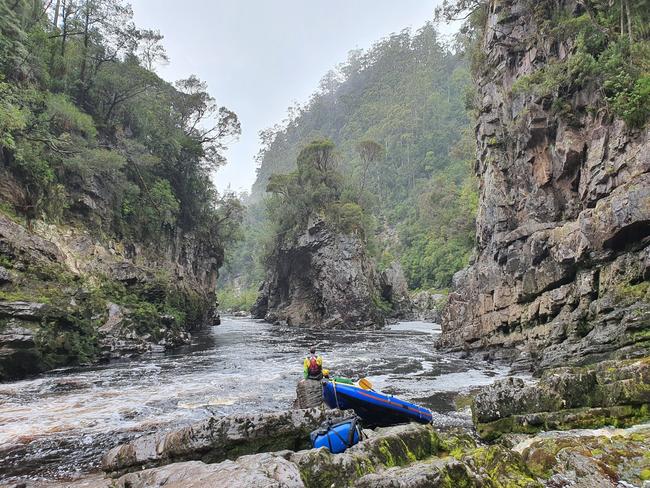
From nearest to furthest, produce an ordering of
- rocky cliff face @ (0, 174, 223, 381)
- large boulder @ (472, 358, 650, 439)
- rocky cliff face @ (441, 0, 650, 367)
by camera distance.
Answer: large boulder @ (472, 358, 650, 439)
rocky cliff face @ (441, 0, 650, 367)
rocky cliff face @ (0, 174, 223, 381)

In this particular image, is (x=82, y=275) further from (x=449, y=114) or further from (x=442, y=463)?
(x=449, y=114)

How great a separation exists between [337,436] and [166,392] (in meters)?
7.81

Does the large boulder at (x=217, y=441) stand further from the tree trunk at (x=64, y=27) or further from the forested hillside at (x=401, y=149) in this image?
the forested hillside at (x=401, y=149)

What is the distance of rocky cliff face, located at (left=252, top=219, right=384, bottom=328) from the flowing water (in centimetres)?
1458

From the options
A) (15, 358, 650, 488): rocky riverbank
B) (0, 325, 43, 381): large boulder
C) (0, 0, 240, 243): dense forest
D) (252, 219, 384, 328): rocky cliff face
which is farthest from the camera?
(252, 219, 384, 328): rocky cliff face

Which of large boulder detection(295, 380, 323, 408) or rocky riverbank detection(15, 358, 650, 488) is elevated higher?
rocky riverbank detection(15, 358, 650, 488)

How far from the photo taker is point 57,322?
15289 mm

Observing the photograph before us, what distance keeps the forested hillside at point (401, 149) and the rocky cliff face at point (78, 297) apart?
2302cm

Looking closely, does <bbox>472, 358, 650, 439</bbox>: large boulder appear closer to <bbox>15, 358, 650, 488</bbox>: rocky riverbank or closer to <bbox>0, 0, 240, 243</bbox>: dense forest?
<bbox>15, 358, 650, 488</bbox>: rocky riverbank

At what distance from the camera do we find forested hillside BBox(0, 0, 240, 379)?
1567 cm

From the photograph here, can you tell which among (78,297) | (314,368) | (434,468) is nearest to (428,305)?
(78,297)

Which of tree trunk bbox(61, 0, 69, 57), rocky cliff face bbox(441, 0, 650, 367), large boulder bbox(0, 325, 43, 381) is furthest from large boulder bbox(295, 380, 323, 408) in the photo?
tree trunk bbox(61, 0, 69, 57)

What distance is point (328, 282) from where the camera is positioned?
37469 millimetres

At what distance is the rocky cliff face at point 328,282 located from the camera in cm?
3622
